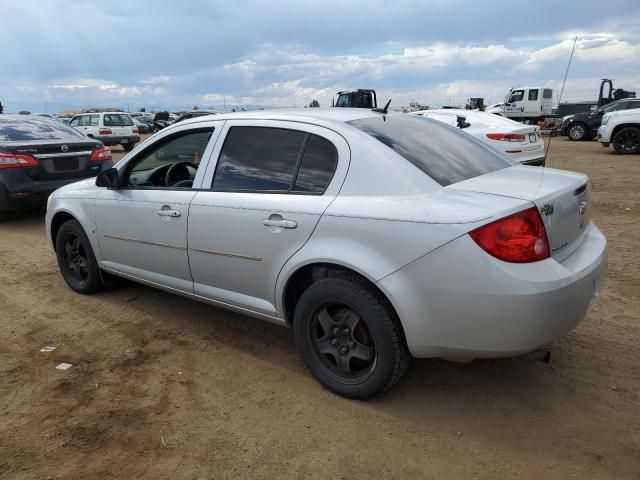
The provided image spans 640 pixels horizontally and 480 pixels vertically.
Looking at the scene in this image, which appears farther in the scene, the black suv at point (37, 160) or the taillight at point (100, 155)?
the taillight at point (100, 155)

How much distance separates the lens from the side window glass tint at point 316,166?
2.98 m

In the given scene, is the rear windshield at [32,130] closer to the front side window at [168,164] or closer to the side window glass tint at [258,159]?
the front side window at [168,164]

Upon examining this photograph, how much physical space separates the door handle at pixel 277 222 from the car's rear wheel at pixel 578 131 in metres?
22.6

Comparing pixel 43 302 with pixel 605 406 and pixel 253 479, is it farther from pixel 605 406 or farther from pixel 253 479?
pixel 605 406

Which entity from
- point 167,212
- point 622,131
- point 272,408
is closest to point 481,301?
point 272,408

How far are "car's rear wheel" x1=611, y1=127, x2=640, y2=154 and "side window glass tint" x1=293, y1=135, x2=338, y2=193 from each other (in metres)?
15.0

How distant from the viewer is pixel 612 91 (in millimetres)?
28281

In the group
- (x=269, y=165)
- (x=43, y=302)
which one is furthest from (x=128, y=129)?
(x=269, y=165)

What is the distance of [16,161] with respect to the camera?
7.37 metres

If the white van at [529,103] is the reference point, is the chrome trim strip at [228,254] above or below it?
above

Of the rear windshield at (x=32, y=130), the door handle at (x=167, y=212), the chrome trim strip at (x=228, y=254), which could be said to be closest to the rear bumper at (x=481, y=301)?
the chrome trim strip at (x=228, y=254)

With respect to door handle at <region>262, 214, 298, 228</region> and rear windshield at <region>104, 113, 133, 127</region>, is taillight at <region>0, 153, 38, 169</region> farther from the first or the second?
rear windshield at <region>104, 113, 133, 127</region>

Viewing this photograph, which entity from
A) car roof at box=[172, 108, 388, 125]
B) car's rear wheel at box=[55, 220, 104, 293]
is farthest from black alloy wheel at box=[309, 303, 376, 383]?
car's rear wheel at box=[55, 220, 104, 293]

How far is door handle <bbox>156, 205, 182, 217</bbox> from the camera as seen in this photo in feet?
11.8
